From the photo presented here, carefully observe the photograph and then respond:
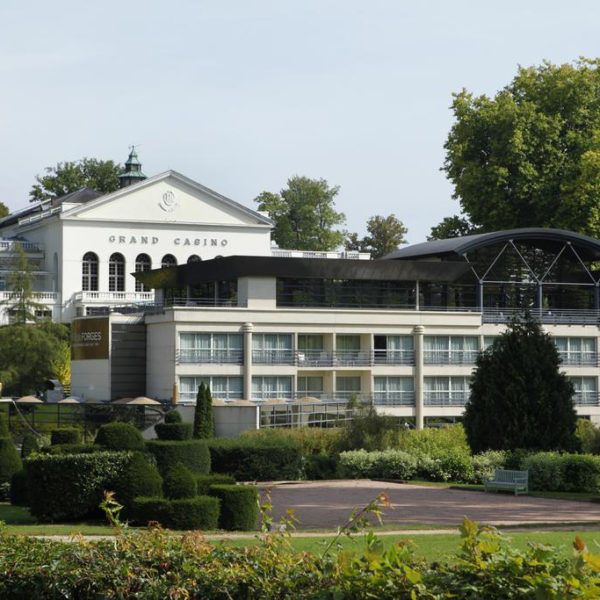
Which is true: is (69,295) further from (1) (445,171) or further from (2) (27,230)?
(1) (445,171)

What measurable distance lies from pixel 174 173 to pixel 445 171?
2306 centimetres

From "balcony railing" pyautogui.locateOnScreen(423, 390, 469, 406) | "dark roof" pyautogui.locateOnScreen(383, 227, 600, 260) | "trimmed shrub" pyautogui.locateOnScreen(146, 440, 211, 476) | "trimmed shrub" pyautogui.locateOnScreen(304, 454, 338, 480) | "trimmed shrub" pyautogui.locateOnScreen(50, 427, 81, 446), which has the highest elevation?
"dark roof" pyautogui.locateOnScreen(383, 227, 600, 260)

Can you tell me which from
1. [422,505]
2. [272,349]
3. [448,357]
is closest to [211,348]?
[272,349]

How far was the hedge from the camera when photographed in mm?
23609

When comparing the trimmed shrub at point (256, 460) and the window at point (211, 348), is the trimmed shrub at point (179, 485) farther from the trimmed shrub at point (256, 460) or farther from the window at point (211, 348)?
the window at point (211, 348)

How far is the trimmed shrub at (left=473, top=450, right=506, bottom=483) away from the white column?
23.5m

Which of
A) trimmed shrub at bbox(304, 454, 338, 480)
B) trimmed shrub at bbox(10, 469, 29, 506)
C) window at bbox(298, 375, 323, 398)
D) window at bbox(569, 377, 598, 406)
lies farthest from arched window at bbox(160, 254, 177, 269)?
trimmed shrub at bbox(10, 469, 29, 506)

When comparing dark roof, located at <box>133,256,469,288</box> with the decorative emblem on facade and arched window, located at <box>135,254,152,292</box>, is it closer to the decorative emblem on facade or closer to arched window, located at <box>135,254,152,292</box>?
arched window, located at <box>135,254,152,292</box>

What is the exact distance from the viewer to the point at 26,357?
68250 millimetres

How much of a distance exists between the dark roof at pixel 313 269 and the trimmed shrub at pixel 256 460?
22.4 meters

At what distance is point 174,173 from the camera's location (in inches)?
3460

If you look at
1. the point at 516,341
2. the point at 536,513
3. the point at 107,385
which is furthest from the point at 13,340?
the point at 536,513

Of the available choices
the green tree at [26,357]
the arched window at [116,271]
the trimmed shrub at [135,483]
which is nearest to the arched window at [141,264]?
the arched window at [116,271]

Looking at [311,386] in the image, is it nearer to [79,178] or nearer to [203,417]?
[203,417]
